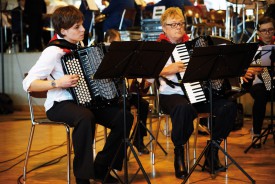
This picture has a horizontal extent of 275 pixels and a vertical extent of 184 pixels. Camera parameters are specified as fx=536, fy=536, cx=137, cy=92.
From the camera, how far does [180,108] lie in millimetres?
4172

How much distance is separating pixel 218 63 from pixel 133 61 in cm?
67

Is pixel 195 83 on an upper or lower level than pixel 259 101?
upper

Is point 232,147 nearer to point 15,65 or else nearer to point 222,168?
point 222,168

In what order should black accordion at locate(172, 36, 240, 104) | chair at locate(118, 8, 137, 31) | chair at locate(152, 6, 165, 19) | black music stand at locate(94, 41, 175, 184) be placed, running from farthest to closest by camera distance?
chair at locate(152, 6, 165, 19), chair at locate(118, 8, 137, 31), black accordion at locate(172, 36, 240, 104), black music stand at locate(94, 41, 175, 184)

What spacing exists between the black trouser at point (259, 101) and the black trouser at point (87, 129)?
Result: 2.12 meters

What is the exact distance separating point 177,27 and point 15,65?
5.41 meters

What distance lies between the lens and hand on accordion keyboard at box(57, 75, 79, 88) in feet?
11.9

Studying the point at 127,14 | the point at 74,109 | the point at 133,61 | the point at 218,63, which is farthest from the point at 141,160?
the point at 127,14

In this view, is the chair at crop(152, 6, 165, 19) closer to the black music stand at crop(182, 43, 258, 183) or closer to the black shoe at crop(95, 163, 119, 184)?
the black music stand at crop(182, 43, 258, 183)

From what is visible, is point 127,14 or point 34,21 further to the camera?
point 34,21

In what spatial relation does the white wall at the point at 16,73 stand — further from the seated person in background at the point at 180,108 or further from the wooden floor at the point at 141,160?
the seated person in background at the point at 180,108

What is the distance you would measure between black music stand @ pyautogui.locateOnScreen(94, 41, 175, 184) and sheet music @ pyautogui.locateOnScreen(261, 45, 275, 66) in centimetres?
150

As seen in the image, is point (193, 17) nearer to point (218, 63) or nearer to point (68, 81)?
point (218, 63)

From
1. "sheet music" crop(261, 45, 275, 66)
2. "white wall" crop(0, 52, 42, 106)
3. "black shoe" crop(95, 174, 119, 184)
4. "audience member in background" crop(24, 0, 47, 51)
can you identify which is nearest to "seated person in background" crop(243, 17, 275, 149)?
"sheet music" crop(261, 45, 275, 66)
